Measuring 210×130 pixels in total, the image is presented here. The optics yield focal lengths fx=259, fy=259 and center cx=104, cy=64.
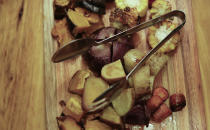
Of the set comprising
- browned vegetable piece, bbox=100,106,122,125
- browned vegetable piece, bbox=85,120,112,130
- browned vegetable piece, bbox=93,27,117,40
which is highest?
browned vegetable piece, bbox=93,27,117,40

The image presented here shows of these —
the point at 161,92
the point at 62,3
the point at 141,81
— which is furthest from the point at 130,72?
the point at 62,3

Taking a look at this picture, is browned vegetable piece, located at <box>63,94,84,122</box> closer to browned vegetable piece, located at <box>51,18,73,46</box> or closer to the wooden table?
the wooden table

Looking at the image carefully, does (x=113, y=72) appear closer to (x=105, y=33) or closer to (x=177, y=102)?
(x=105, y=33)

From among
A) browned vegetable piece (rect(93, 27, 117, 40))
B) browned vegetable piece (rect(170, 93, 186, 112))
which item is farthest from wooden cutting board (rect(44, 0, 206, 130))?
browned vegetable piece (rect(93, 27, 117, 40))

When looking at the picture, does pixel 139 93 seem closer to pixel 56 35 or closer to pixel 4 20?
pixel 56 35

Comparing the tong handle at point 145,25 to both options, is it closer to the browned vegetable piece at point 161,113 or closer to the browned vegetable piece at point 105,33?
the browned vegetable piece at point 105,33

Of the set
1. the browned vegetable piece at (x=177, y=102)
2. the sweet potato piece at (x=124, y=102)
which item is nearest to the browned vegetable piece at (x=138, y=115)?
the sweet potato piece at (x=124, y=102)
